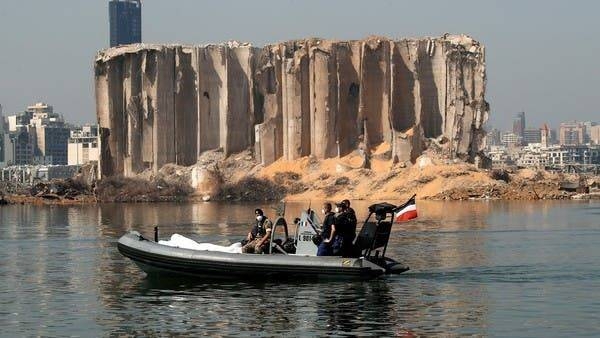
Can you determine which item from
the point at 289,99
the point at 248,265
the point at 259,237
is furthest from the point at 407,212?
the point at 289,99

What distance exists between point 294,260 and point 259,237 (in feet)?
4.89

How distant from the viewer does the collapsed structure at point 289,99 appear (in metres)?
102

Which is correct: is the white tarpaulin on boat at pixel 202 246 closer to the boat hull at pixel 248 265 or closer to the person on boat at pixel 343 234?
the boat hull at pixel 248 265

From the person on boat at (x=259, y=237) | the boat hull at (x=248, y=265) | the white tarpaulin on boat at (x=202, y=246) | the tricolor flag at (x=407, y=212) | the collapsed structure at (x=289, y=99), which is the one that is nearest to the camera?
the boat hull at (x=248, y=265)

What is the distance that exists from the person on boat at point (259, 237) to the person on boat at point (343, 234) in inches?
60.6

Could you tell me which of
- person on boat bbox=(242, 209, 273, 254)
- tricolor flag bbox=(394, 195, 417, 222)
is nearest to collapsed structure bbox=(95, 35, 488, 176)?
person on boat bbox=(242, 209, 273, 254)

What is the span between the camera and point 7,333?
76.9 ft

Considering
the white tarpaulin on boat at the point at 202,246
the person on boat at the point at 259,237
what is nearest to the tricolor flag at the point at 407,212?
the person on boat at the point at 259,237

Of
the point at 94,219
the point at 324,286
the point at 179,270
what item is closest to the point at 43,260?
the point at 179,270

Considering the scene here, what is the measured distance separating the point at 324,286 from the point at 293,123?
245 feet

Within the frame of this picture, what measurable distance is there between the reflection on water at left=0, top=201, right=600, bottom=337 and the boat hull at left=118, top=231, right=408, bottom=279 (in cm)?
24

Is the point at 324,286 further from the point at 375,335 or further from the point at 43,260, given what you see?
the point at 43,260

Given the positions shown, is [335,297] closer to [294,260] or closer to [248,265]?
[294,260]

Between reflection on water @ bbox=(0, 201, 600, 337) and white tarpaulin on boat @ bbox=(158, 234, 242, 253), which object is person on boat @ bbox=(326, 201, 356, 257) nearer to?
reflection on water @ bbox=(0, 201, 600, 337)
